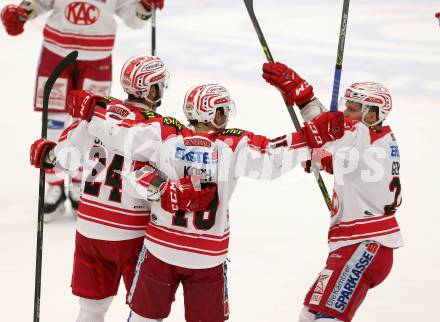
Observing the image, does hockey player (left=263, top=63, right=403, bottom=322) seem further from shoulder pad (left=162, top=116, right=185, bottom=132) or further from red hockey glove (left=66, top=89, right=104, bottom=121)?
red hockey glove (left=66, top=89, right=104, bottom=121)

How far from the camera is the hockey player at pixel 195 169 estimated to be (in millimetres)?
3576

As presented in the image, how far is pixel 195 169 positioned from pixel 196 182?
0.18ft

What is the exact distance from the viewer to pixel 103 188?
3.87 meters

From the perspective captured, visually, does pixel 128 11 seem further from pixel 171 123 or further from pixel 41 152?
pixel 171 123

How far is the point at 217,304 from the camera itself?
373 cm

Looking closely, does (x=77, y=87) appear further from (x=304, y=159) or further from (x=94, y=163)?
(x=304, y=159)

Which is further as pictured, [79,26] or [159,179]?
[79,26]

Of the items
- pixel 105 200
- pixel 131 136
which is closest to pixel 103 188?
pixel 105 200

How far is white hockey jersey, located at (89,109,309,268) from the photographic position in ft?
11.7

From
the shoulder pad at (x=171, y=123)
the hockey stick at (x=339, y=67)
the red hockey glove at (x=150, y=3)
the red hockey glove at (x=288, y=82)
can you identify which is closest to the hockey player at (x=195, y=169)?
the shoulder pad at (x=171, y=123)

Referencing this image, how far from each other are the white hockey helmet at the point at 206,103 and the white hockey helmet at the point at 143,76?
0.96 feet

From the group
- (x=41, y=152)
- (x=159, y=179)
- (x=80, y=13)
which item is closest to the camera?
(x=159, y=179)

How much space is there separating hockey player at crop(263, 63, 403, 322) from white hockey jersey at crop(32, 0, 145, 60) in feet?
8.33

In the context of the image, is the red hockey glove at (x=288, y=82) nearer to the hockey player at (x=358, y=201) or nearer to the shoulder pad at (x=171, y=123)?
the hockey player at (x=358, y=201)
